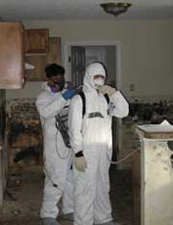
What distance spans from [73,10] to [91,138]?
7.07ft

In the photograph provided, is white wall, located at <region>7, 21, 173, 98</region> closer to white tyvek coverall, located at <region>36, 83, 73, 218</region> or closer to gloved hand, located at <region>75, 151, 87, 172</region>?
white tyvek coverall, located at <region>36, 83, 73, 218</region>

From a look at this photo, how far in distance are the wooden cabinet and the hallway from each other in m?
1.33

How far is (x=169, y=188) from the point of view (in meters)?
3.56

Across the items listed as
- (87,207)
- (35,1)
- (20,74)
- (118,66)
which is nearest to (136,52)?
(118,66)

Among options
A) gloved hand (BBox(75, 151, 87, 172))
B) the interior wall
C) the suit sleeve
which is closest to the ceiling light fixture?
the suit sleeve

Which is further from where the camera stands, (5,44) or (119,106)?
(119,106)

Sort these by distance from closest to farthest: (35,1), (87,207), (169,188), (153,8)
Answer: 1. (169,188)
2. (87,207)
3. (35,1)
4. (153,8)

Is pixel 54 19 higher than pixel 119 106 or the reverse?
higher

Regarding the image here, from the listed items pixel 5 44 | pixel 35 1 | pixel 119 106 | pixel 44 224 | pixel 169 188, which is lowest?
pixel 44 224

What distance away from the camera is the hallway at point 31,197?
4797 millimetres

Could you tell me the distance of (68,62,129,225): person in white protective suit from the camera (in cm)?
398

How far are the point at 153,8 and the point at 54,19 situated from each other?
1693 millimetres

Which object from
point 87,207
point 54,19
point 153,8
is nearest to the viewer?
point 87,207

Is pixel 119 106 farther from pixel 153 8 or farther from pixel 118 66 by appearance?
pixel 118 66
